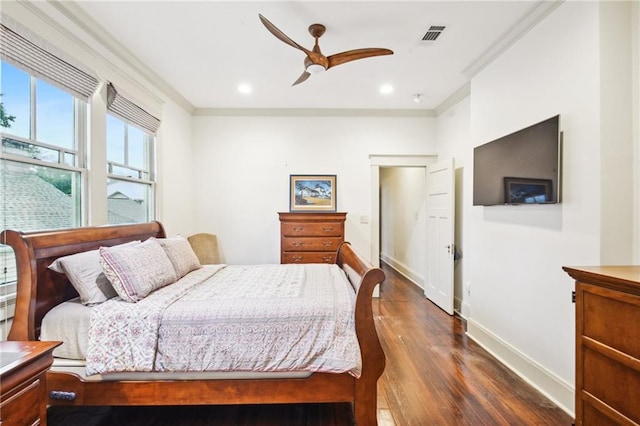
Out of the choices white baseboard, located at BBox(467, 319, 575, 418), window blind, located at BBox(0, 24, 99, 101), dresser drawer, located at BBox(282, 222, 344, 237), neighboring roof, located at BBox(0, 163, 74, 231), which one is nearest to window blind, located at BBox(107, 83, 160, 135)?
window blind, located at BBox(0, 24, 99, 101)

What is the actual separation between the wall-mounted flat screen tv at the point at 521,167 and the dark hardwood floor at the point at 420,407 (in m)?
1.44

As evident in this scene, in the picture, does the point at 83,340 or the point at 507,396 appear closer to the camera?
Answer: the point at 83,340

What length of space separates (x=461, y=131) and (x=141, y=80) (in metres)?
3.85

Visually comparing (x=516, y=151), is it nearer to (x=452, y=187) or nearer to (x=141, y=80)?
(x=452, y=187)

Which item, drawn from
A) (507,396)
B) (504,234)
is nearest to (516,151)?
(504,234)

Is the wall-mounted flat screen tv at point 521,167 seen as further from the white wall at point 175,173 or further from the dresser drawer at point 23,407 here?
the white wall at point 175,173

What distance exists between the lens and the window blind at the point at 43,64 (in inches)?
68.2

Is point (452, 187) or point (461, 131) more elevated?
point (461, 131)

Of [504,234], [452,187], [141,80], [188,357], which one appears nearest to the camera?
[188,357]

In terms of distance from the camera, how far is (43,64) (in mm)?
1952

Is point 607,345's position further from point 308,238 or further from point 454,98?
point 454,98

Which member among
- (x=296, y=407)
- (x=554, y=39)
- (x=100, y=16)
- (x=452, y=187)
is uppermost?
(x=100, y=16)

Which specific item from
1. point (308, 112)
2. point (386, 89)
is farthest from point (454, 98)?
point (308, 112)

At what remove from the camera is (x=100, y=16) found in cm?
228
